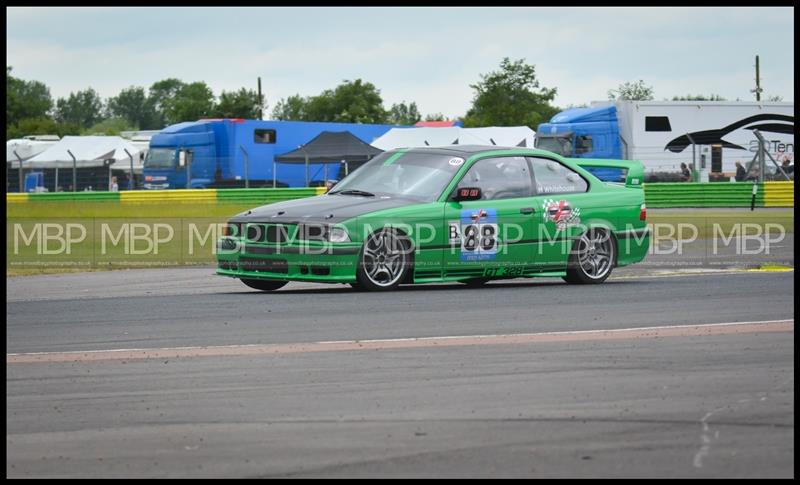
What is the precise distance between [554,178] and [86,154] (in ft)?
138

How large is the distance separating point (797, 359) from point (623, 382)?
4.21ft

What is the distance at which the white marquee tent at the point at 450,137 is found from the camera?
45.3 meters

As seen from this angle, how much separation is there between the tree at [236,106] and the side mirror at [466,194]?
70477 millimetres

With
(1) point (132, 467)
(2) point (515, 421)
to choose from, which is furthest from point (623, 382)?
(1) point (132, 467)

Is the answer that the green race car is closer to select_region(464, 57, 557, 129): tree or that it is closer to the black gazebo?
the black gazebo

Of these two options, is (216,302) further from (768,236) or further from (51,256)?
(768,236)

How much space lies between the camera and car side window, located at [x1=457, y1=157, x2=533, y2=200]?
520 inches

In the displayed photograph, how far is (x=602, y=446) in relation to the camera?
17.7 ft

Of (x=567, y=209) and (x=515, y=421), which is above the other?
(x=567, y=209)

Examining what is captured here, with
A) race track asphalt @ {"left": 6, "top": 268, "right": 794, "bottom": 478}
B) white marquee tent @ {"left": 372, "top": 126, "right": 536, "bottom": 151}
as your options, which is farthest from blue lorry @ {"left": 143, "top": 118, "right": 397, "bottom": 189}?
race track asphalt @ {"left": 6, "top": 268, "right": 794, "bottom": 478}

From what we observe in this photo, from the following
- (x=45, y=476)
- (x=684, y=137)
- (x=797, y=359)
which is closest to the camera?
(x=45, y=476)

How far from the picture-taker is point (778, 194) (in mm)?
37781

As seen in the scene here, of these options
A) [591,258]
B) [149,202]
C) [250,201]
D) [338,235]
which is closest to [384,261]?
[338,235]

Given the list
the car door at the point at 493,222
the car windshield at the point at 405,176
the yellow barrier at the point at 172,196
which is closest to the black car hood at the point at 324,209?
the car windshield at the point at 405,176
